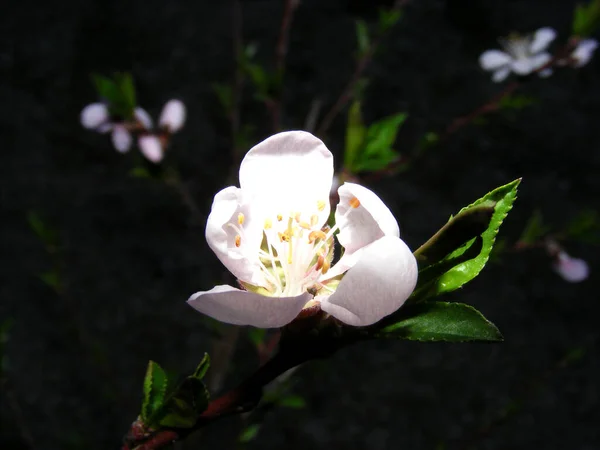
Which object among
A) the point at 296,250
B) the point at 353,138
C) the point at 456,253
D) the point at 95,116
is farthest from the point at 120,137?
the point at 456,253

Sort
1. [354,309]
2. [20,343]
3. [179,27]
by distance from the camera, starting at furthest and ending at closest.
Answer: [179,27], [20,343], [354,309]

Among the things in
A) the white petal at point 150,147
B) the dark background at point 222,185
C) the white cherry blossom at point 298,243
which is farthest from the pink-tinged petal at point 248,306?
the dark background at point 222,185

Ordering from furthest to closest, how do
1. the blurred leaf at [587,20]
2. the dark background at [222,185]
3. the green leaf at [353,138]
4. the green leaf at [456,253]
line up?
the dark background at [222,185] → the blurred leaf at [587,20] → the green leaf at [353,138] → the green leaf at [456,253]

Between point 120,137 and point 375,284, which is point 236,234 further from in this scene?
point 120,137

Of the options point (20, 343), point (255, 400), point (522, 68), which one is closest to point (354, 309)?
point (255, 400)

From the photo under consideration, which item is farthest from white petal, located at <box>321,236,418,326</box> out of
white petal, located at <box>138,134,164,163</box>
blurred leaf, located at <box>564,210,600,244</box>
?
blurred leaf, located at <box>564,210,600,244</box>

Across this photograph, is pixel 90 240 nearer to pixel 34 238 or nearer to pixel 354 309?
pixel 34 238

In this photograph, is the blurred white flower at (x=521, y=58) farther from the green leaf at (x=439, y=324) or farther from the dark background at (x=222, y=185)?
the green leaf at (x=439, y=324)
